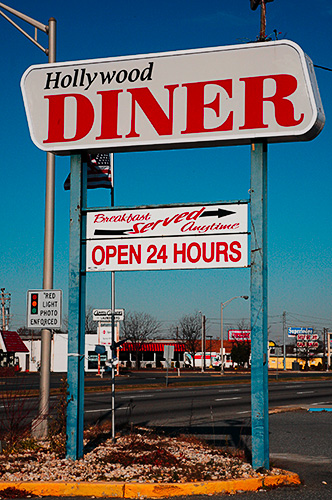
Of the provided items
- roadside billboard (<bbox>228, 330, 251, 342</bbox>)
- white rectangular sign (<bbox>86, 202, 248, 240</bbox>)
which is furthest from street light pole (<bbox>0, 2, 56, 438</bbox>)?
roadside billboard (<bbox>228, 330, 251, 342</bbox>)

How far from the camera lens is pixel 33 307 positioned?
1110cm

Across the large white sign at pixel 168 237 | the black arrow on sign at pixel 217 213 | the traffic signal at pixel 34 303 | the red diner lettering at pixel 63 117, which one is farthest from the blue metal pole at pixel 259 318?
the traffic signal at pixel 34 303

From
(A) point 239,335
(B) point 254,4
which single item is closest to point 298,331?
(A) point 239,335

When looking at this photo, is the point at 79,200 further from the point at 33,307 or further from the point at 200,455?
the point at 200,455

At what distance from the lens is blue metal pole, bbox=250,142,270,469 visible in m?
8.73

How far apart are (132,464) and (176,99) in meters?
5.50

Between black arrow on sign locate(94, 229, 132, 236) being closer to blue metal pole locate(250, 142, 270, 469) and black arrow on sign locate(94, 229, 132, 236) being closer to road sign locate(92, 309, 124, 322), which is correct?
blue metal pole locate(250, 142, 270, 469)

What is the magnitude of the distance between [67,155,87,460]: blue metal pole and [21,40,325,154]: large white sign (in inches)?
29.1

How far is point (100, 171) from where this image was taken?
13.2 m

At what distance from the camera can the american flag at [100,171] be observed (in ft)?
43.2

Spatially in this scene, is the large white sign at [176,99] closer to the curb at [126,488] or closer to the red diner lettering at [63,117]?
the red diner lettering at [63,117]

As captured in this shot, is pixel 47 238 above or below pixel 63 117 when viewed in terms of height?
below

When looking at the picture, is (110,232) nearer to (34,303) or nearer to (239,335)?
(34,303)

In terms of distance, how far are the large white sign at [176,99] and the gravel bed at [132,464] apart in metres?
4.75
